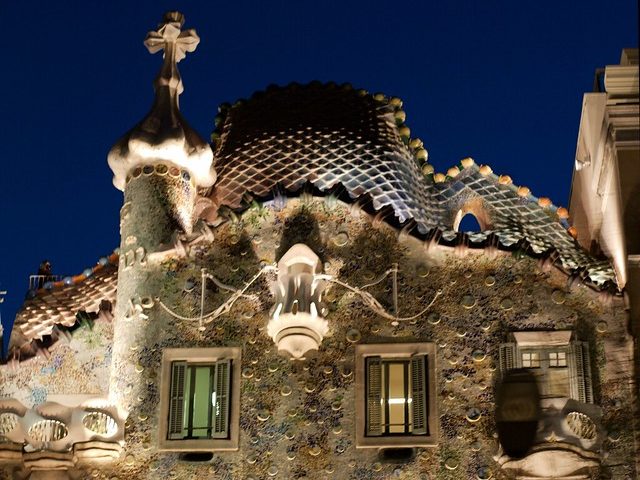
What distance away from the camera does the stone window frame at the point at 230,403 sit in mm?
25188

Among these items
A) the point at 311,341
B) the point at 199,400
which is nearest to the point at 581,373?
the point at 311,341

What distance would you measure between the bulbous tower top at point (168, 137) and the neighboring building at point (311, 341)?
0.11ft

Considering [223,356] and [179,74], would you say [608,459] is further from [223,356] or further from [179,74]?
[179,74]

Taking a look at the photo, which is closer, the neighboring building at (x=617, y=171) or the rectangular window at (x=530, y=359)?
the rectangular window at (x=530, y=359)

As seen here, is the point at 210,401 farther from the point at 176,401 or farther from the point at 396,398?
the point at 396,398

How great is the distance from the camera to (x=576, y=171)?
100.0 feet

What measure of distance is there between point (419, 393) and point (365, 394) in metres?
0.78

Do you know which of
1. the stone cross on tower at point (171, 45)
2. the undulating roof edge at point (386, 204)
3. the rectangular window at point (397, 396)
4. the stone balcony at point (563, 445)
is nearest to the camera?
the stone balcony at point (563, 445)

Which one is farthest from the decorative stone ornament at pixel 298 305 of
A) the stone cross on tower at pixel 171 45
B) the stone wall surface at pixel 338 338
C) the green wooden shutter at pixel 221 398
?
the stone cross on tower at pixel 171 45

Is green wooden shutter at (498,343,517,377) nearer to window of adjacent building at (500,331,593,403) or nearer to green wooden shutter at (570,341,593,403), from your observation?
window of adjacent building at (500,331,593,403)

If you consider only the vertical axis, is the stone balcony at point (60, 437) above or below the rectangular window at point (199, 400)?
below

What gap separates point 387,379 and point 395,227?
2.33 meters

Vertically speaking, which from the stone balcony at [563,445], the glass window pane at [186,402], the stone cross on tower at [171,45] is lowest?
the stone balcony at [563,445]

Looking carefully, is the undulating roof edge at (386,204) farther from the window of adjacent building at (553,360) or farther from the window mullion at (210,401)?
the window mullion at (210,401)
